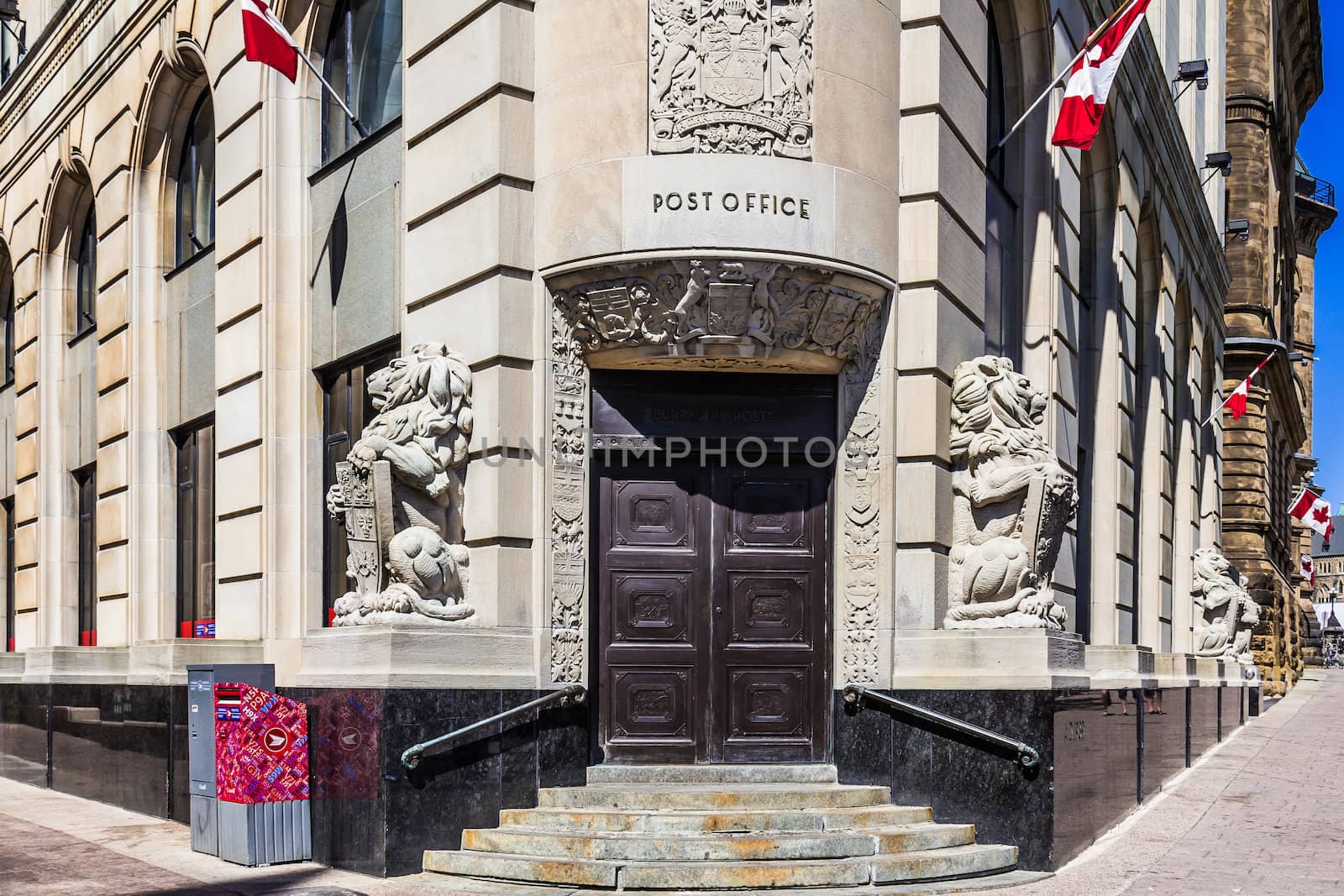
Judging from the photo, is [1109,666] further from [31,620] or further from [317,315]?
[31,620]

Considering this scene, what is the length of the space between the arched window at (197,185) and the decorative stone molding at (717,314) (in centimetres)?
866

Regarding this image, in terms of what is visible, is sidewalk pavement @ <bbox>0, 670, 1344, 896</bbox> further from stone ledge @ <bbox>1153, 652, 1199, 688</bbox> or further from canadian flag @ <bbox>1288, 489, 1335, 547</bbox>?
canadian flag @ <bbox>1288, 489, 1335, 547</bbox>

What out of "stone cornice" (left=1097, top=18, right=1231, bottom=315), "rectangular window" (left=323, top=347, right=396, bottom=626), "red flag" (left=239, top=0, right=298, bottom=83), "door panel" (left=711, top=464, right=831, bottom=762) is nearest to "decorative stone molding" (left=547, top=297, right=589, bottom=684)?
"door panel" (left=711, top=464, right=831, bottom=762)

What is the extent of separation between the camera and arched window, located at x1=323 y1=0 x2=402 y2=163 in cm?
1562

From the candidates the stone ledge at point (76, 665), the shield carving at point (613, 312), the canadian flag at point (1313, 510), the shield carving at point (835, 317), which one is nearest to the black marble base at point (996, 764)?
the shield carving at point (835, 317)

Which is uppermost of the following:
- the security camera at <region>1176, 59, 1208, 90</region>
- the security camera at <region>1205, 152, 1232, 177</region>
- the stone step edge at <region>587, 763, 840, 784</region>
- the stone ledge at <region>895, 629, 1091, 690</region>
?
the security camera at <region>1176, 59, 1208, 90</region>

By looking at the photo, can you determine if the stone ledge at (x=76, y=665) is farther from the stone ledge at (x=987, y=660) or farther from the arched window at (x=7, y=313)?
the stone ledge at (x=987, y=660)

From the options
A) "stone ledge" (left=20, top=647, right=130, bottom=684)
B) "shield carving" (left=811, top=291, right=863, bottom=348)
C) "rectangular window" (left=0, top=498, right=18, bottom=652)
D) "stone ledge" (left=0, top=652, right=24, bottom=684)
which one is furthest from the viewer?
"rectangular window" (left=0, top=498, right=18, bottom=652)

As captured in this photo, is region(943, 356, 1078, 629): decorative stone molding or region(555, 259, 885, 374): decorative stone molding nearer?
region(555, 259, 885, 374): decorative stone molding

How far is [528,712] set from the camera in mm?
12664

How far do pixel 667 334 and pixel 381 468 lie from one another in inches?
109

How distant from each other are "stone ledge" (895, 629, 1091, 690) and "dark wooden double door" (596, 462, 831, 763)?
2.87 feet

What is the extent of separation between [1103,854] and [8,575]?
2302 cm

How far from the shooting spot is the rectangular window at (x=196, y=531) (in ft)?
63.5
